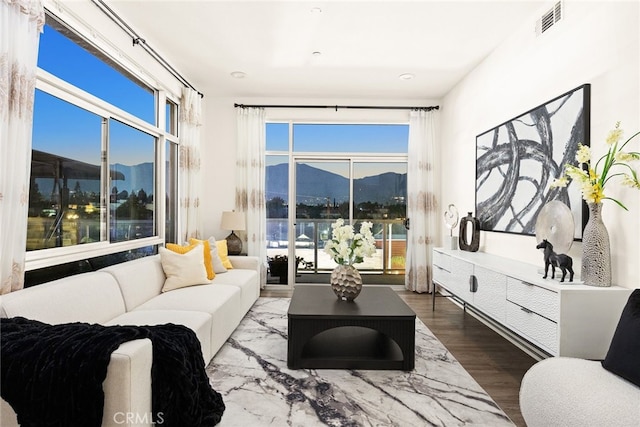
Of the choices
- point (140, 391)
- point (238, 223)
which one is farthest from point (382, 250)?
point (140, 391)

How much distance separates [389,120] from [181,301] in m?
3.93

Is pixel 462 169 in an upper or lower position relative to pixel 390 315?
upper

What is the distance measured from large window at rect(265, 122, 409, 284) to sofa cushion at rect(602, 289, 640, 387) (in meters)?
3.87

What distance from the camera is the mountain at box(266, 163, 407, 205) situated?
5.46 metres

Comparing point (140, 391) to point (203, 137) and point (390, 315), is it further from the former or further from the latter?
point (203, 137)

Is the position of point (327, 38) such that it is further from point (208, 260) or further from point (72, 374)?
point (72, 374)

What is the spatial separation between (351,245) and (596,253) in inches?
63.7

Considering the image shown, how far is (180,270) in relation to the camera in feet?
10.9

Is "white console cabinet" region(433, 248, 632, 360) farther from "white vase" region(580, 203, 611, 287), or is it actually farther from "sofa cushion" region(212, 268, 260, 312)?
"sofa cushion" region(212, 268, 260, 312)

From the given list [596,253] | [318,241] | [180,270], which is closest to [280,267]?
[318,241]

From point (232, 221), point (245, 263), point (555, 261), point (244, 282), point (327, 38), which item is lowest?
point (244, 282)

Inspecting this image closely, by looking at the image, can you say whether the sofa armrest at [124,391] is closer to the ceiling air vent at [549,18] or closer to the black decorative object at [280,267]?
the ceiling air vent at [549,18]

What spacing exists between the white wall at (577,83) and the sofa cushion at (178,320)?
2632 mm

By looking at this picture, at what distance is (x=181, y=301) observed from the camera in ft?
9.32
